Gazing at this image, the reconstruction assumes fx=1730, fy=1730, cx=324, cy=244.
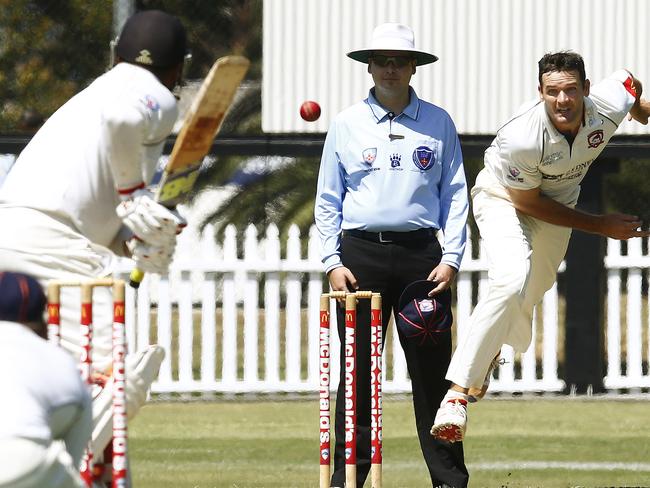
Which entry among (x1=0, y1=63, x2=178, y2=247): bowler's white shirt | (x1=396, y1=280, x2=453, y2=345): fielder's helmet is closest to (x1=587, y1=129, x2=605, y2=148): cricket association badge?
(x1=396, y1=280, x2=453, y2=345): fielder's helmet

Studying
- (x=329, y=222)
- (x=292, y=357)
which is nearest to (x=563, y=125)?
(x=329, y=222)

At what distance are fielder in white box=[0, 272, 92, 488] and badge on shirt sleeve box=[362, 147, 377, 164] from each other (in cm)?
320

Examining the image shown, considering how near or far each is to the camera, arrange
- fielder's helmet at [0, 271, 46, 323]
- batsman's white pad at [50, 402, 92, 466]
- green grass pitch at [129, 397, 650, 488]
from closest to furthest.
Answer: batsman's white pad at [50, 402, 92, 466] → fielder's helmet at [0, 271, 46, 323] → green grass pitch at [129, 397, 650, 488]

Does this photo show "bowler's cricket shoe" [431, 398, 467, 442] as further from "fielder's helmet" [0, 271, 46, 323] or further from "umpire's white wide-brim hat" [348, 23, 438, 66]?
"fielder's helmet" [0, 271, 46, 323]

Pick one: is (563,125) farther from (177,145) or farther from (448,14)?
(448,14)

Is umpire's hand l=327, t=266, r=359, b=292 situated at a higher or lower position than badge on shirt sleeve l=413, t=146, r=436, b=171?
lower

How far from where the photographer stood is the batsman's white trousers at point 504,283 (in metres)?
7.23

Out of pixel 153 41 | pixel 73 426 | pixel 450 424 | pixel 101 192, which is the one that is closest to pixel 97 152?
pixel 101 192

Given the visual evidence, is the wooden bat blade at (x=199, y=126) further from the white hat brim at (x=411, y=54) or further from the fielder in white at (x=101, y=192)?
the white hat brim at (x=411, y=54)

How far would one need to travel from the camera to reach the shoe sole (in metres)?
6.96

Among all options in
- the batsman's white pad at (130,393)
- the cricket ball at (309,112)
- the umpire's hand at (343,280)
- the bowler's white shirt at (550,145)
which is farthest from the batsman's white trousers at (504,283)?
the cricket ball at (309,112)

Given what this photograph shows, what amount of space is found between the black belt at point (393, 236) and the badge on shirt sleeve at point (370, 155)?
0.30 meters

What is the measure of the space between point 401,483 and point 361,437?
2.73 ft

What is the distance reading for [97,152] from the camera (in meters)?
5.38
